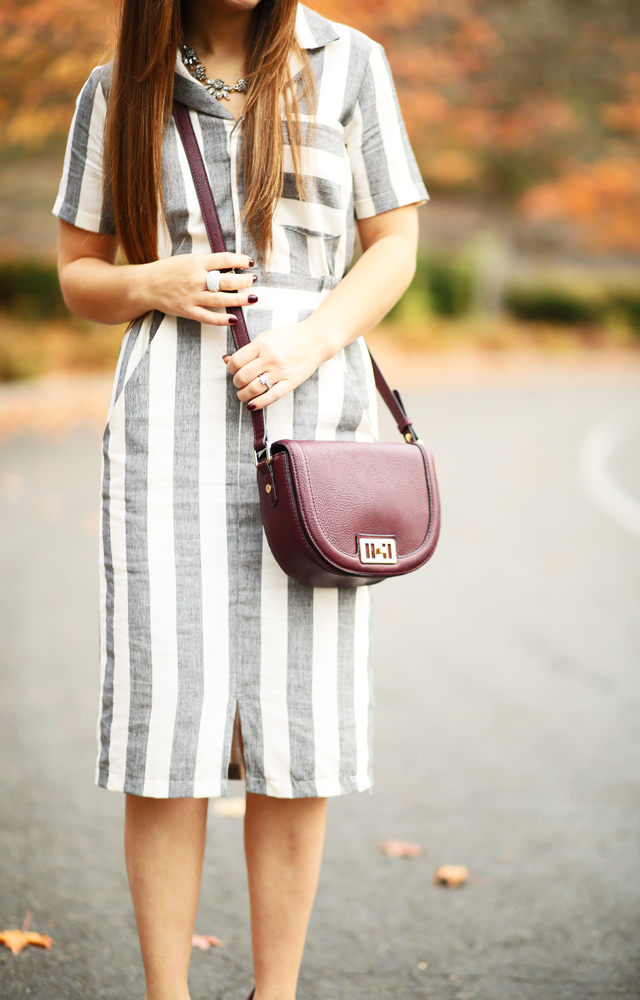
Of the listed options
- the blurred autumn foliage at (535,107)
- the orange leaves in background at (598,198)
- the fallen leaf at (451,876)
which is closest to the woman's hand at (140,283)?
the fallen leaf at (451,876)

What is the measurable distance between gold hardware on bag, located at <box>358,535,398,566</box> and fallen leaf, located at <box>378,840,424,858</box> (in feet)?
4.93

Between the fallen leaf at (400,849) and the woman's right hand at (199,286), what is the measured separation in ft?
5.88

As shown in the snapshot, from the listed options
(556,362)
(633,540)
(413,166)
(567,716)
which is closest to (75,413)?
(633,540)

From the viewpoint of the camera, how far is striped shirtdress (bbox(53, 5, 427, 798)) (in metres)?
1.64

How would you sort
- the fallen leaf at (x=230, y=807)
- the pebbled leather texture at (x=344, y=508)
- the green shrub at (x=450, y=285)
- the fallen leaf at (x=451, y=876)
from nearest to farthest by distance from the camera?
1. the pebbled leather texture at (x=344, y=508)
2. the fallen leaf at (x=451, y=876)
3. the fallen leaf at (x=230, y=807)
4. the green shrub at (x=450, y=285)

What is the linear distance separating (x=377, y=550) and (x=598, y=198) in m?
24.0

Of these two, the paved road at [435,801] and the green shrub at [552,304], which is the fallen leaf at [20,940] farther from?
the green shrub at [552,304]

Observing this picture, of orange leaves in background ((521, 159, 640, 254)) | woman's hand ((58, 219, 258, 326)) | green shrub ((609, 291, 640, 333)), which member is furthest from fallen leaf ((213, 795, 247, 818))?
green shrub ((609, 291, 640, 333))

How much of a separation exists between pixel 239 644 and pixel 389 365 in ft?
55.8

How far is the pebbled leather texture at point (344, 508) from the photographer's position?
5.09 ft

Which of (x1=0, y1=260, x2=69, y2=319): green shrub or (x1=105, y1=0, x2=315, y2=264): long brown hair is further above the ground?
(x1=0, y1=260, x2=69, y2=319): green shrub

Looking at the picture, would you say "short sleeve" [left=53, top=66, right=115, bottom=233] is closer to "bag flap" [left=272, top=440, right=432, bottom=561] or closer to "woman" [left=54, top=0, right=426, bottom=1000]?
"woman" [left=54, top=0, right=426, bottom=1000]

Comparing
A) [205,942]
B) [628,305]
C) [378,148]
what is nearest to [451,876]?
[205,942]

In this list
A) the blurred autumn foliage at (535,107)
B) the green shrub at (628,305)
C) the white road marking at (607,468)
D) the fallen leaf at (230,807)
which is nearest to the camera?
the fallen leaf at (230,807)
